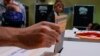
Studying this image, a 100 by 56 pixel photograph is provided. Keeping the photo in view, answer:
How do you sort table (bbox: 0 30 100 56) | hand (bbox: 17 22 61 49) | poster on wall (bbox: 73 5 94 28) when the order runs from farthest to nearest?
poster on wall (bbox: 73 5 94 28)
table (bbox: 0 30 100 56)
hand (bbox: 17 22 61 49)

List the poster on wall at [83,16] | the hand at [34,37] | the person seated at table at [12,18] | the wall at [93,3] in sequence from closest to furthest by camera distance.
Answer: the hand at [34,37]
the person seated at table at [12,18]
the poster on wall at [83,16]
the wall at [93,3]

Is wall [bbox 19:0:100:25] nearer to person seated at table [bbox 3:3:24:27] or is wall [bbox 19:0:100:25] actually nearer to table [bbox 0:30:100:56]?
Answer: person seated at table [bbox 3:3:24:27]

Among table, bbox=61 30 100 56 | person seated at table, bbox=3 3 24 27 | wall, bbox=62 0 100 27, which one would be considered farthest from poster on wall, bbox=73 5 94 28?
table, bbox=61 30 100 56

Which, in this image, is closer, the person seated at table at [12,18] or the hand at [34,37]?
the hand at [34,37]

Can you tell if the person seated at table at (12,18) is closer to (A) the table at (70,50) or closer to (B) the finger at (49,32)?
(A) the table at (70,50)

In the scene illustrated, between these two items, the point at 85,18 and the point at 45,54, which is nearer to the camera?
the point at 45,54

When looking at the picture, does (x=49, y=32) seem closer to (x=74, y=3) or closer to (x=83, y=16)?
(x=83, y=16)

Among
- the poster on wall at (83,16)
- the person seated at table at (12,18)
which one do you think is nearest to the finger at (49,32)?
the person seated at table at (12,18)

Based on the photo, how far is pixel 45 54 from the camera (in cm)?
81

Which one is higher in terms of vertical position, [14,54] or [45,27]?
[45,27]

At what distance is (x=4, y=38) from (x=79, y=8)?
3793 mm

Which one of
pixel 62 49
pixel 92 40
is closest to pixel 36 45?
pixel 62 49

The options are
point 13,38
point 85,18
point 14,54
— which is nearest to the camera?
point 13,38

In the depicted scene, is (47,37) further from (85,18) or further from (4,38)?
(85,18)
